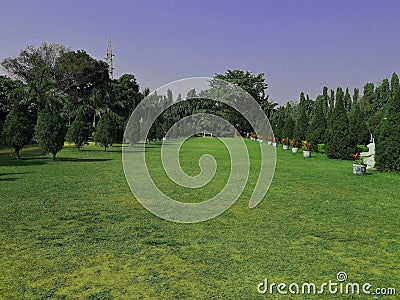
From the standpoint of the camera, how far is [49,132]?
1502 centimetres

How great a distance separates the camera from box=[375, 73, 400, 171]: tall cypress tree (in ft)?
43.5

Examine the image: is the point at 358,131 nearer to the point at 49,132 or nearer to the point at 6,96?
the point at 49,132

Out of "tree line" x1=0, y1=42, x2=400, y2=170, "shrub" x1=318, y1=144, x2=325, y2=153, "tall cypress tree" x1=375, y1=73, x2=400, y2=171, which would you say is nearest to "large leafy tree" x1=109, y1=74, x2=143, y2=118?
"tree line" x1=0, y1=42, x2=400, y2=170

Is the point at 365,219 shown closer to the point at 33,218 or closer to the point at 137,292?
the point at 137,292

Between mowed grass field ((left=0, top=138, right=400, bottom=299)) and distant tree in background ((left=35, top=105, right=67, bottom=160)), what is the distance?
6.45 metres

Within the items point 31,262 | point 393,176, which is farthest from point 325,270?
point 393,176

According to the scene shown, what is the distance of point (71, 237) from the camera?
5.07m

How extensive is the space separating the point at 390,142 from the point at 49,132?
12.1 meters

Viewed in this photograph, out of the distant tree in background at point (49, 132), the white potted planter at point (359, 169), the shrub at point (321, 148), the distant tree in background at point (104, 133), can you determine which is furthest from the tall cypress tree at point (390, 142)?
the distant tree in background at point (104, 133)

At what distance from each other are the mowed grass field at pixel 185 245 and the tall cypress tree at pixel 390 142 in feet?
16.3

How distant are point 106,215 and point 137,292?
3104 mm

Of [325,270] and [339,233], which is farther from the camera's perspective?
[339,233]

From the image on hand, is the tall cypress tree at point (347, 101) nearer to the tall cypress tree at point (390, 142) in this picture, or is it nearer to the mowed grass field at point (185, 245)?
the tall cypress tree at point (390, 142)

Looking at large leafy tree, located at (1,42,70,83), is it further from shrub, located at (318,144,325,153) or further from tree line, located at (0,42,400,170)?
shrub, located at (318,144,325,153)
